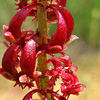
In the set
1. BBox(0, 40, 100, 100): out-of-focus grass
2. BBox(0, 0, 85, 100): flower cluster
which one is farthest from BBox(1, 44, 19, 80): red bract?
BBox(0, 40, 100, 100): out-of-focus grass

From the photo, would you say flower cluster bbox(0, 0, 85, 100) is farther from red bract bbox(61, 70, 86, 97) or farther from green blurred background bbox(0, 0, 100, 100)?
green blurred background bbox(0, 0, 100, 100)

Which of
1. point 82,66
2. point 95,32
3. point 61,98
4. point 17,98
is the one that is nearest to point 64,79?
point 61,98

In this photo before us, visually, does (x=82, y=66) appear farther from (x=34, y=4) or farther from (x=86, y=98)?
(x=34, y=4)

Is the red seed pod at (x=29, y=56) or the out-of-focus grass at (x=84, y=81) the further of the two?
the out-of-focus grass at (x=84, y=81)

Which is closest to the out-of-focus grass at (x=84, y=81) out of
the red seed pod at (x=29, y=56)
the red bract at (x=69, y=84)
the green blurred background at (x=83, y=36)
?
the green blurred background at (x=83, y=36)

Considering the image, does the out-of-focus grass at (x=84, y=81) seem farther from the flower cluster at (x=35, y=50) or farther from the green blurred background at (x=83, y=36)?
the flower cluster at (x=35, y=50)

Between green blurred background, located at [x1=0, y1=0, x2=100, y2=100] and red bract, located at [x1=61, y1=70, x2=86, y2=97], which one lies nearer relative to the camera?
red bract, located at [x1=61, y1=70, x2=86, y2=97]

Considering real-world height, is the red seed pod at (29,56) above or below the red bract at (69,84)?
above

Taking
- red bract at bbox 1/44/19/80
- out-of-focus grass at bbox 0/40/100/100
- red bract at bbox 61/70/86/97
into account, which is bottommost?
out-of-focus grass at bbox 0/40/100/100

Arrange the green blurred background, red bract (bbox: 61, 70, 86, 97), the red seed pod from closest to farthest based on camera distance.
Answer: the red seed pod → red bract (bbox: 61, 70, 86, 97) → the green blurred background

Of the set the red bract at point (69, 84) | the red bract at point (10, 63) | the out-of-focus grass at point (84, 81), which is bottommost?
the out-of-focus grass at point (84, 81)
